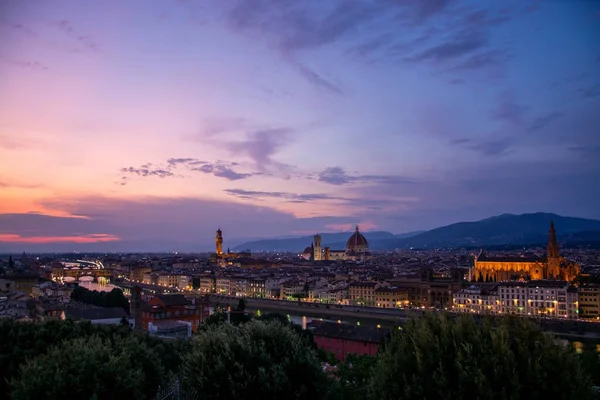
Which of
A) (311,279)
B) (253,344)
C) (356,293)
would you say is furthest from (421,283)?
(253,344)

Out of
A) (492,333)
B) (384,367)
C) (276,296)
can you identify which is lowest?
(276,296)

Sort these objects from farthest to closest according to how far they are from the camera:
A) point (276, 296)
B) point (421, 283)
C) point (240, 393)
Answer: point (276, 296), point (421, 283), point (240, 393)

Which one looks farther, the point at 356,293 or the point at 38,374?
the point at 356,293

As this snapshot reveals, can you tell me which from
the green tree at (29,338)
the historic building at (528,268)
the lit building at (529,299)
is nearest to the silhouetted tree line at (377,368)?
the green tree at (29,338)

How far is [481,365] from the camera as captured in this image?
7324 millimetres

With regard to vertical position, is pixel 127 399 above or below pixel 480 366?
below

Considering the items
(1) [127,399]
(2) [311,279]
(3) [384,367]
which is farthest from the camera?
(2) [311,279]

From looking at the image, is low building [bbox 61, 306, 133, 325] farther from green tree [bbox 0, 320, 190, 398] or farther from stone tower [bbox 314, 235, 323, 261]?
stone tower [bbox 314, 235, 323, 261]

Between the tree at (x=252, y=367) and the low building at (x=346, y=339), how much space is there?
17.5 meters

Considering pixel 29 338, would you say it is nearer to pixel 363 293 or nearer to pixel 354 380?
pixel 354 380

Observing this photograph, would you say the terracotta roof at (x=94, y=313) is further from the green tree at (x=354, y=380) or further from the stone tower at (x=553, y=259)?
the stone tower at (x=553, y=259)

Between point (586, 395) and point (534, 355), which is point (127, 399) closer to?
point (534, 355)

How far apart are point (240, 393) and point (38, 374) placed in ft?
11.1

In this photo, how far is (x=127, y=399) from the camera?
9227 mm
